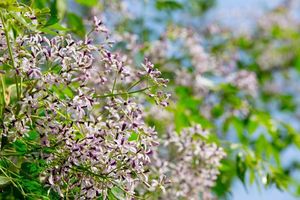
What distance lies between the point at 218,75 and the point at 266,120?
0.79 m

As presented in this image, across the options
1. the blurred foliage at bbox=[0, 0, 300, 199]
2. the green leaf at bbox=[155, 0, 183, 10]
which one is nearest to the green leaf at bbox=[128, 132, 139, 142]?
the blurred foliage at bbox=[0, 0, 300, 199]

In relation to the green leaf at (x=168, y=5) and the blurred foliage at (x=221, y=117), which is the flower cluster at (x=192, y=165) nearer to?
the blurred foliage at (x=221, y=117)

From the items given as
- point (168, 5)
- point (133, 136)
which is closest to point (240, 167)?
point (133, 136)

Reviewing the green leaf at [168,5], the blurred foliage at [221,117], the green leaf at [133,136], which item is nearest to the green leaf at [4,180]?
the blurred foliage at [221,117]

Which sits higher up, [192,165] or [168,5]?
[168,5]

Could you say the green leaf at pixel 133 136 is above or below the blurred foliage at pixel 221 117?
below

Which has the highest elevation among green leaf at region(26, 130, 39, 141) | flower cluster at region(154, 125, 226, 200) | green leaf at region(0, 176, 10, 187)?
flower cluster at region(154, 125, 226, 200)

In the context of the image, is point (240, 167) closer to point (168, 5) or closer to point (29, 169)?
point (29, 169)

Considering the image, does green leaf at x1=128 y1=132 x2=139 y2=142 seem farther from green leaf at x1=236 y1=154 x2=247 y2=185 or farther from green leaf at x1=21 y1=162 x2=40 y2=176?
green leaf at x1=236 y1=154 x2=247 y2=185

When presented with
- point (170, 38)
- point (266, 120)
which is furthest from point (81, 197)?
point (170, 38)

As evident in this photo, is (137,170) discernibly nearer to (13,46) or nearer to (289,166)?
(13,46)

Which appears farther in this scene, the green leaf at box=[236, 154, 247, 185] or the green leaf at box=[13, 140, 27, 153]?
the green leaf at box=[236, 154, 247, 185]

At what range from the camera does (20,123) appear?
1646mm

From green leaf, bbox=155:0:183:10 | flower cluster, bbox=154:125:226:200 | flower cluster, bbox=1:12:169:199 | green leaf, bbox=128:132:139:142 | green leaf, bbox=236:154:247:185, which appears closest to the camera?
flower cluster, bbox=1:12:169:199
